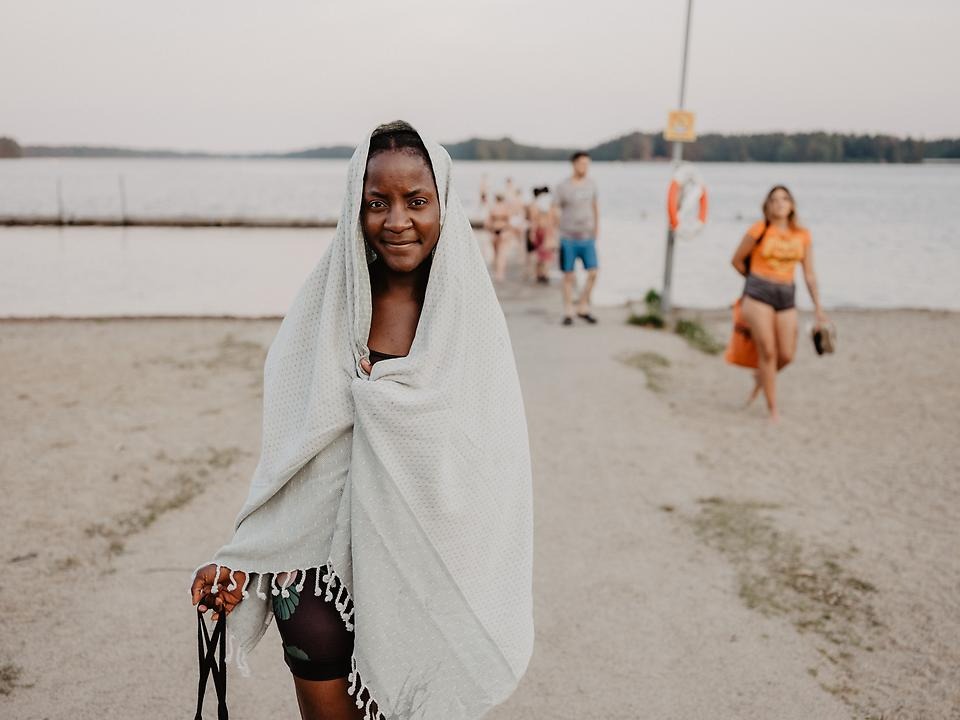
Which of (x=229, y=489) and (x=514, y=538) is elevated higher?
(x=514, y=538)

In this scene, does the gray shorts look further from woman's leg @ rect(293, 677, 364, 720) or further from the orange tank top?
woman's leg @ rect(293, 677, 364, 720)

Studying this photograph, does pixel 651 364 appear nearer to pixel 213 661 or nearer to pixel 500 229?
pixel 213 661

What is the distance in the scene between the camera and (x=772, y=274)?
6.50 meters

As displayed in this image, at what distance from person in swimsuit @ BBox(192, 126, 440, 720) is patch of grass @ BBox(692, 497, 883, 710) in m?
2.06

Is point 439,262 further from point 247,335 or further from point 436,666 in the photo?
point 247,335

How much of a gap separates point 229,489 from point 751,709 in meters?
3.29

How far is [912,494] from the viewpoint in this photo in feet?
16.7

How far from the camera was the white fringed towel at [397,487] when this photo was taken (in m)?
1.89

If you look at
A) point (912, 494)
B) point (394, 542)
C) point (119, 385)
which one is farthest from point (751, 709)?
point (119, 385)

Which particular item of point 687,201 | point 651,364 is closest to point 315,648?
point 651,364

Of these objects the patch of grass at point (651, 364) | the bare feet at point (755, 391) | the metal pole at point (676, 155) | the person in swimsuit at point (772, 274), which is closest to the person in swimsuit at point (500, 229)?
the metal pole at point (676, 155)

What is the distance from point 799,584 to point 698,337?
6.54 m

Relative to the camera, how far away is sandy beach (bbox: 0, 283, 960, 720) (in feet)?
9.99

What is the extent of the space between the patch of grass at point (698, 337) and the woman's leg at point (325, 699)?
26.5 ft
